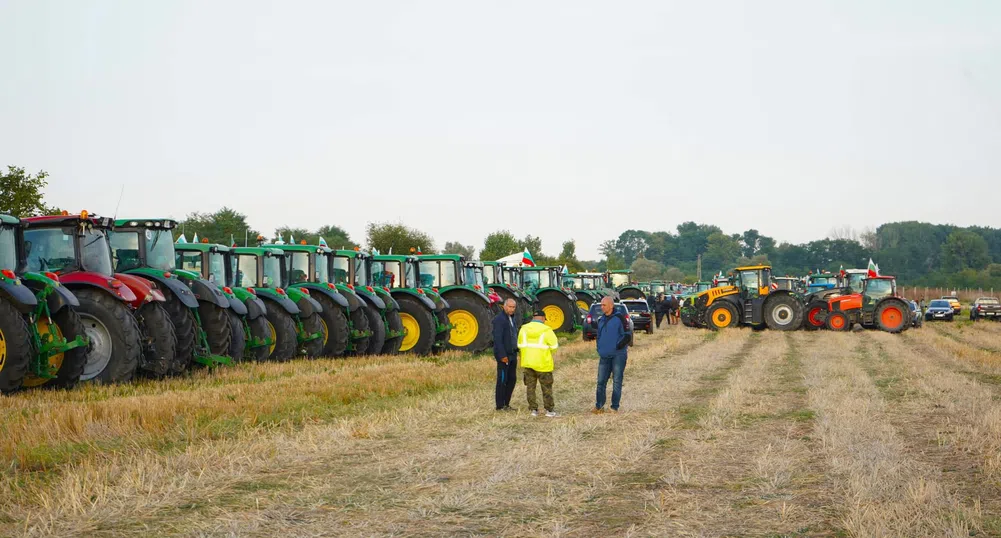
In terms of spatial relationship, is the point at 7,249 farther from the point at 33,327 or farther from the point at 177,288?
the point at 177,288

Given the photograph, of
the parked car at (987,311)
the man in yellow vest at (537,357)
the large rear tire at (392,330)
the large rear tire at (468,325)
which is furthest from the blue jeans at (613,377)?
the parked car at (987,311)

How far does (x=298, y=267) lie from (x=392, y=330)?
6.87 feet

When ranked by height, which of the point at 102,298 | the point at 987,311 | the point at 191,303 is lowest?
the point at 987,311

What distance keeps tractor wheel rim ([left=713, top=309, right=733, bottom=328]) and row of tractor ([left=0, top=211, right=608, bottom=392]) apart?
14558mm

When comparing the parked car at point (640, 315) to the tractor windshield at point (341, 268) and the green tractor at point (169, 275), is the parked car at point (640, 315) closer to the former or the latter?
the tractor windshield at point (341, 268)

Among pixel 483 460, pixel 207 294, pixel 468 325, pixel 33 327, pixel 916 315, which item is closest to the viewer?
pixel 483 460

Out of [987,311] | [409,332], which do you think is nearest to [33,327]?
[409,332]

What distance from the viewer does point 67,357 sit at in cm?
1248

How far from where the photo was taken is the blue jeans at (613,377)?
1238 cm

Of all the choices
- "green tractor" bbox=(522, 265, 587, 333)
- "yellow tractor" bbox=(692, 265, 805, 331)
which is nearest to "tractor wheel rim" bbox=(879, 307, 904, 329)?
"yellow tractor" bbox=(692, 265, 805, 331)

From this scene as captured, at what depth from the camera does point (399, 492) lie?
7387mm

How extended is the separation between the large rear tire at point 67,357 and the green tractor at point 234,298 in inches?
140

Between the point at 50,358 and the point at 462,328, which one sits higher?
the point at 50,358

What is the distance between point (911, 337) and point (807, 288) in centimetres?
1359
